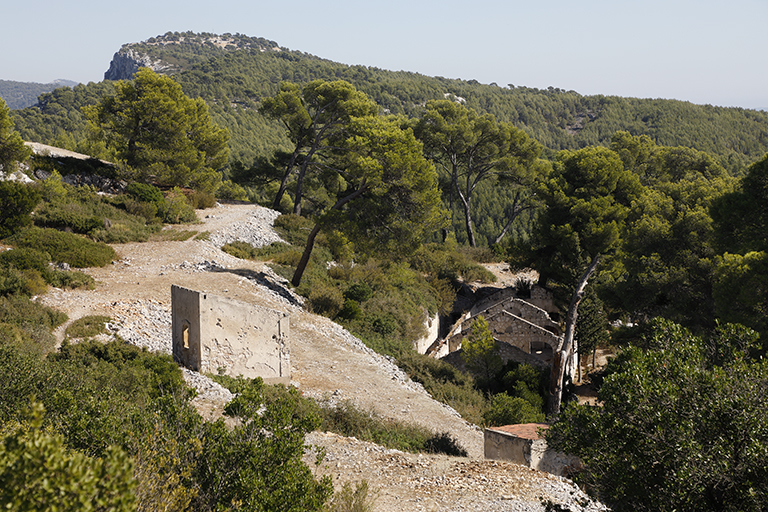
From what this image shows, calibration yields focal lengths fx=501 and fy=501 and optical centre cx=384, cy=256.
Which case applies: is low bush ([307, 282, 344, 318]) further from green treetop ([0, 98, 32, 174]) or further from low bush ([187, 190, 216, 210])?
green treetop ([0, 98, 32, 174])

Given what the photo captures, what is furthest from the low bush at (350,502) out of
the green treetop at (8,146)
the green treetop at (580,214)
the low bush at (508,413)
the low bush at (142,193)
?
the low bush at (142,193)

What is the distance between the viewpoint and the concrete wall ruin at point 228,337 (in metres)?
11.2

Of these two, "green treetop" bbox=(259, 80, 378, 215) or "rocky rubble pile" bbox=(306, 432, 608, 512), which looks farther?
"green treetop" bbox=(259, 80, 378, 215)

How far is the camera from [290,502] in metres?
4.91

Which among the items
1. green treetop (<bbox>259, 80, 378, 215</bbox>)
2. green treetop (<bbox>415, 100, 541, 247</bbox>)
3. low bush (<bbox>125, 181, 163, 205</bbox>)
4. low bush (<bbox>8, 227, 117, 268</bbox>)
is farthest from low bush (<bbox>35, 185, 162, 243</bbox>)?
green treetop (<bbox>415, 100, 541, 247</bbox>)

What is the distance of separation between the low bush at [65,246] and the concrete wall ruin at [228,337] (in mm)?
6301

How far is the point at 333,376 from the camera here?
43.3 feet

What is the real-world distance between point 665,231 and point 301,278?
41.8ft

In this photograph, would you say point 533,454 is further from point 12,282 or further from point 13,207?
point 13,207

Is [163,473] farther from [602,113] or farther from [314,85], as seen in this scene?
[602,113]

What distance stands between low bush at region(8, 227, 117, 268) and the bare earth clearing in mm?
397

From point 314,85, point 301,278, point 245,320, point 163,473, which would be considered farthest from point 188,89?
point 163,473

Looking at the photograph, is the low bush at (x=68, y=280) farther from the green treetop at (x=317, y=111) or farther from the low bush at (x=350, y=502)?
the green treetop at (x=317, y=111)

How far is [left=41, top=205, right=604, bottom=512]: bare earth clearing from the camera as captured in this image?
786cm
